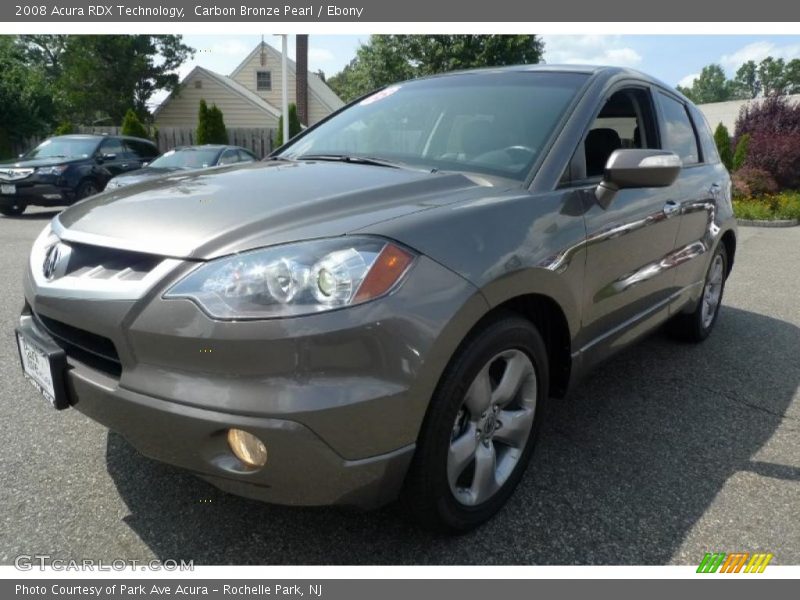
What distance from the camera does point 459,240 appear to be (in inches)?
75.5

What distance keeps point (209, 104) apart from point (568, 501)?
32.3 meters

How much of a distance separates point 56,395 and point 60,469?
77 cm

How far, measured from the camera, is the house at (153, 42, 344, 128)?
99.8 feet

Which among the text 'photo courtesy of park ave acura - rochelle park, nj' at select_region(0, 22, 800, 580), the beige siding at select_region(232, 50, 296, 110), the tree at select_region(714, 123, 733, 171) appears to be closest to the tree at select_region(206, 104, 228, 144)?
the beige siding at select_region(232, 50, 296, 110)

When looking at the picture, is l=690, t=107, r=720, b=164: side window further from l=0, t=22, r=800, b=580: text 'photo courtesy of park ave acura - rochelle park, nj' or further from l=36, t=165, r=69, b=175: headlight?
l=36, t=165, r=69, b=175: headlight

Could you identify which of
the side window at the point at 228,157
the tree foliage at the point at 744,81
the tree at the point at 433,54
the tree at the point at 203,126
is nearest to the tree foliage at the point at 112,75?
the tree at the point at 433,54

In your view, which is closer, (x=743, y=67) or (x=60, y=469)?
(x=60, y=469)

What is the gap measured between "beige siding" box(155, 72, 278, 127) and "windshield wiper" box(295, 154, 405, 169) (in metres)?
28.0

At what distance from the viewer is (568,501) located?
95.7 inches

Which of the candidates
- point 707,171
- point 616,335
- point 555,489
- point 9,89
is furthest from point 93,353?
point 9,89

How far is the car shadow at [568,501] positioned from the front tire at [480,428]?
0.53 ft

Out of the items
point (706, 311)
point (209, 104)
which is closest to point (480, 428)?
point (706, 311)

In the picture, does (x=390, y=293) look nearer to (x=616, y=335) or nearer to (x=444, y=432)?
(x=444, y=432)

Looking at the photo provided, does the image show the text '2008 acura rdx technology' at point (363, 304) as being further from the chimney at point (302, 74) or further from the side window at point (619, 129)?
the chimney at point (302, 74)
